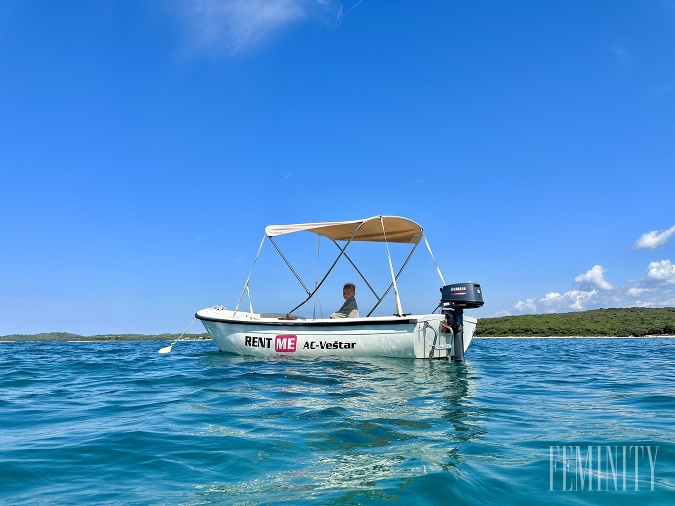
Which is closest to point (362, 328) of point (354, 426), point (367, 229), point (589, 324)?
point (367, 229)

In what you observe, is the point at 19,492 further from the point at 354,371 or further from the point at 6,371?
the point at 6,371

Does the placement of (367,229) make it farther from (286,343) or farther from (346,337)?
(286,343)

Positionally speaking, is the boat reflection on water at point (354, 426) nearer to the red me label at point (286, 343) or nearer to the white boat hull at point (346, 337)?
the white boat hull at point (346, 337)

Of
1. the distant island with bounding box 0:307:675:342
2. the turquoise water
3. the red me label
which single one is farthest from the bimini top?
the distant island with bounding box 0:307:675:342

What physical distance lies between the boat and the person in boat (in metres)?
0.75

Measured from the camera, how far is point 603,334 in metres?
49.9

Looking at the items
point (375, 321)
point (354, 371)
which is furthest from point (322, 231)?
point (354, 371)

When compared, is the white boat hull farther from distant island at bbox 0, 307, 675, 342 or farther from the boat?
distant island at bbox 0, 307, 675, 342

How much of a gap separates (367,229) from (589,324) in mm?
53740

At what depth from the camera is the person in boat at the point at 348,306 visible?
45.6 feet

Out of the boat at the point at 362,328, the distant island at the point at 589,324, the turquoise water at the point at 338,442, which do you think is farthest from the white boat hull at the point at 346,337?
the distant island at the point at 589,324

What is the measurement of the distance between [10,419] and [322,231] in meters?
9.98

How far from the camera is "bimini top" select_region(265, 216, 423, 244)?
555 inches

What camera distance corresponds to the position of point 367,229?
49.2ft
